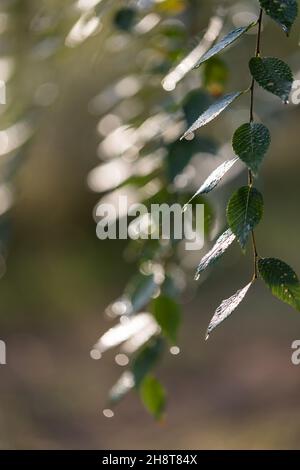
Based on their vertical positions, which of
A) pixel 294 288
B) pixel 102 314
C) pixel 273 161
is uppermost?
pixel 102 314

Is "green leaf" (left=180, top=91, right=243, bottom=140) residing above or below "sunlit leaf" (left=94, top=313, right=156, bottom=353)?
below

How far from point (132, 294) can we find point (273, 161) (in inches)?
45.3

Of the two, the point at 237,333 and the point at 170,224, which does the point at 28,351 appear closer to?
the point at 237,333

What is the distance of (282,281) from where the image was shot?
0.65 m

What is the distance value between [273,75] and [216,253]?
0.46 ft

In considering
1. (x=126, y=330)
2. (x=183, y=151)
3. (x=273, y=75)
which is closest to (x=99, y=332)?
(x=126, y=330)

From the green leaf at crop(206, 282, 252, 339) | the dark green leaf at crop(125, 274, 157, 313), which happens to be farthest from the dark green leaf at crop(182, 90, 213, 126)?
the green leaf at crop(206, 282, 252, 339)

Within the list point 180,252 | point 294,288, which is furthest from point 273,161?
point 294,288

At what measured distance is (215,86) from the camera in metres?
1.12

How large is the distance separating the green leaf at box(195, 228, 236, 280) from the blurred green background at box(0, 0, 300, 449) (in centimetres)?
120

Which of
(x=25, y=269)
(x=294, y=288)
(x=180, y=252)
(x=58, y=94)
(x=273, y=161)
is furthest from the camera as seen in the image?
(x=25, y=269)

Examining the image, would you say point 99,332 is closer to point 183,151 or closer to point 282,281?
point 183,151

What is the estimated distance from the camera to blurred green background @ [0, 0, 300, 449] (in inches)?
94.8

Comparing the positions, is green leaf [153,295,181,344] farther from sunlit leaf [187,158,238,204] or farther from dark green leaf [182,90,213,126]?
sunlit leaf [187,158,238,204]
